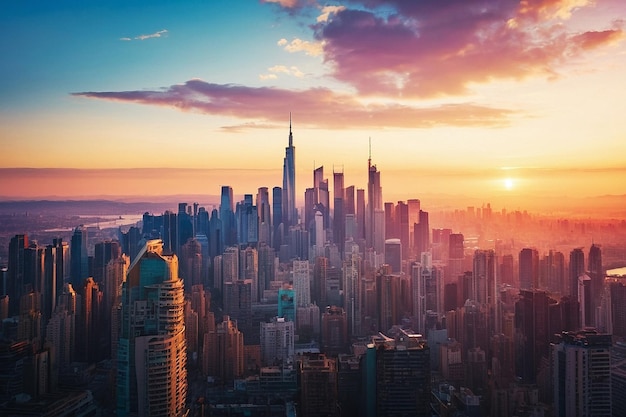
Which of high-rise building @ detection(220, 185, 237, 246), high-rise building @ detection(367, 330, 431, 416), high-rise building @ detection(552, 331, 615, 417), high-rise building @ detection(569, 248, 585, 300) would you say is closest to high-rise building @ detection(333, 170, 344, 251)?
high-rise building @ detection(220, 185, 237, 246)

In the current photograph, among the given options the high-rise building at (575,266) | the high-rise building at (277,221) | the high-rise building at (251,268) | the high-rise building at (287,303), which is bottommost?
the high-rise building at (287,303)

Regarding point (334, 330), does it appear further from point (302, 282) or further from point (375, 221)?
point (375, 221)

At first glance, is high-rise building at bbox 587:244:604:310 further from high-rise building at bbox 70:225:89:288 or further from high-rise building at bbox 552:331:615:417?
high-rise building at bbox 70:225:89:288

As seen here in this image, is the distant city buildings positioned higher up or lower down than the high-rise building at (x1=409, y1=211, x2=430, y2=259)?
lower down

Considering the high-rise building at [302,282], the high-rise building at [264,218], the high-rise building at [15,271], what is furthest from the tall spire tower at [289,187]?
the high-rise building at [15,271]

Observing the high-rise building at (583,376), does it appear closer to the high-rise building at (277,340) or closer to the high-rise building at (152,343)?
the high-rise building at (277,340)

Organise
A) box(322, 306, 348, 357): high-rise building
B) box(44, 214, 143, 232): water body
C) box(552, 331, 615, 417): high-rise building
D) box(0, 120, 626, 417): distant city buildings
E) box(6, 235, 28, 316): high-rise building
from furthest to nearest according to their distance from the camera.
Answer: box(322, 306, 348, 357): high-rise building, box(44, 214, 143, 232): water body, box(6, 235, 28, 316): high-rise building, box(0, 120, 626, 417): distant city buildings, box(552, 331, 615, 417): high-rise building

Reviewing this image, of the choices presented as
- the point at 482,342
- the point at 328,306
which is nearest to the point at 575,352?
the point at 482,342
